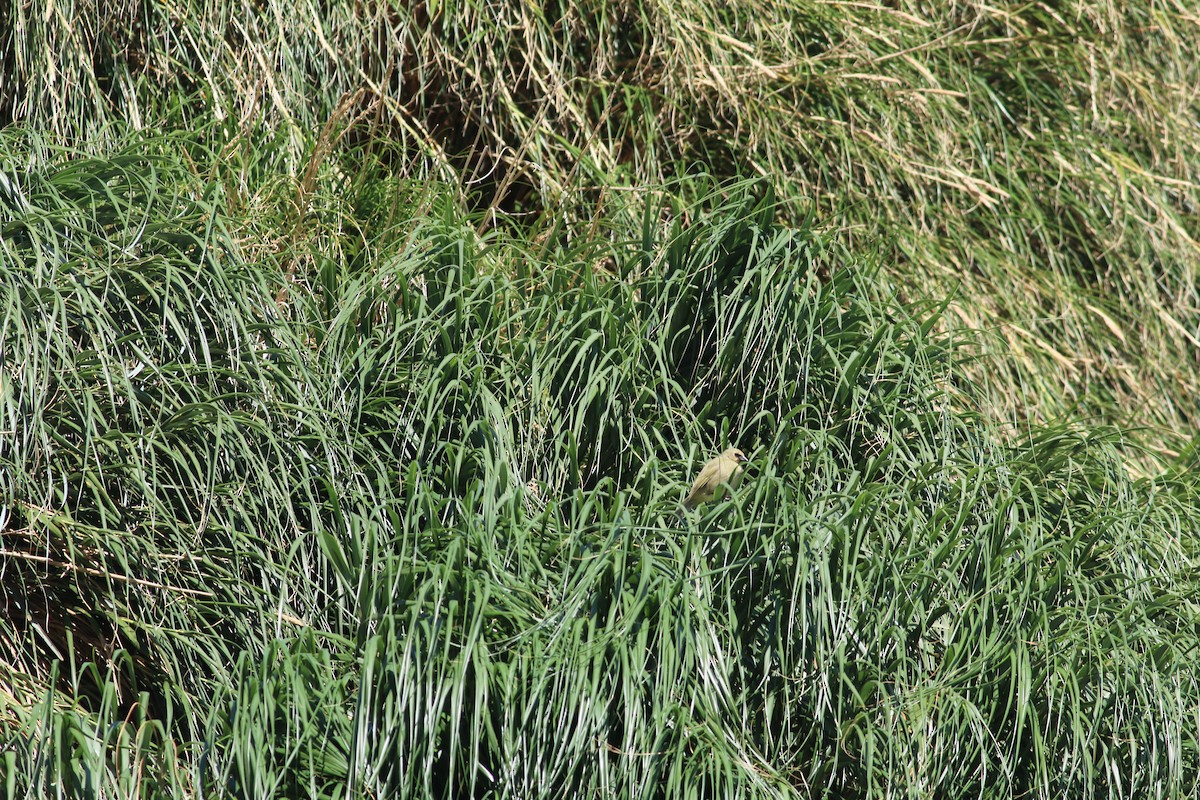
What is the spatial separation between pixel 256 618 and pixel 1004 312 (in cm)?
250

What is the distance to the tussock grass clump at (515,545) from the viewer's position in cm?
219

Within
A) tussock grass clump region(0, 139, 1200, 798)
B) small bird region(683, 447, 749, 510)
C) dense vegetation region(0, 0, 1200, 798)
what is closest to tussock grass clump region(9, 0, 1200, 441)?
dense vegetation region(0, 0, 1200, 798)

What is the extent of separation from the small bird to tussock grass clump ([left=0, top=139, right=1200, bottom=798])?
0.15 ft

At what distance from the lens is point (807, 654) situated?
2.38 meters

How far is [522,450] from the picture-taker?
269cm

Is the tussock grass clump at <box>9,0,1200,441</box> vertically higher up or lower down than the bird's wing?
higher up

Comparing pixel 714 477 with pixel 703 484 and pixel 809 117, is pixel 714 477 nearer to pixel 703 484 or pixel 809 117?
pixel 703 484

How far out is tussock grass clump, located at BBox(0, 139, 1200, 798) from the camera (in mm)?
2186

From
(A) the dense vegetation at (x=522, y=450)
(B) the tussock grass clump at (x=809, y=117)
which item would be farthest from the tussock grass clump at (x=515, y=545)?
(B) the tussock grass clump at (x=809, y=117)

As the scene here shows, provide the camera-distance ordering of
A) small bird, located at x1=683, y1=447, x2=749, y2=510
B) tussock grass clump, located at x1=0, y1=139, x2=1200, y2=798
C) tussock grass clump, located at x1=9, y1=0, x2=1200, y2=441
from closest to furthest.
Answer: tussock grass clump, located at x1=0, y1=139, x2=1200, y2=798
small bird, located at x1=683, y1=447, x2=749, y2=510
tussock grass clump, located at x1=9, y1=0, x2=1200, y2=441

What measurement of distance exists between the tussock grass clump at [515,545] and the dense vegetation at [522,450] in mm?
11

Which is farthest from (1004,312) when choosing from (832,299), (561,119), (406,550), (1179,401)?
(406,550)

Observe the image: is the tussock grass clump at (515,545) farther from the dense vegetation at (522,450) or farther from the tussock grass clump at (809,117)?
the tussock grass clump at (809,117)

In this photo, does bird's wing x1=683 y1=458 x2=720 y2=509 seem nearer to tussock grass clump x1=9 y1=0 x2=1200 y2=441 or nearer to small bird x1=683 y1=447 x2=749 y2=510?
small bird x1=683 y1=447 x2=749 y2=510
